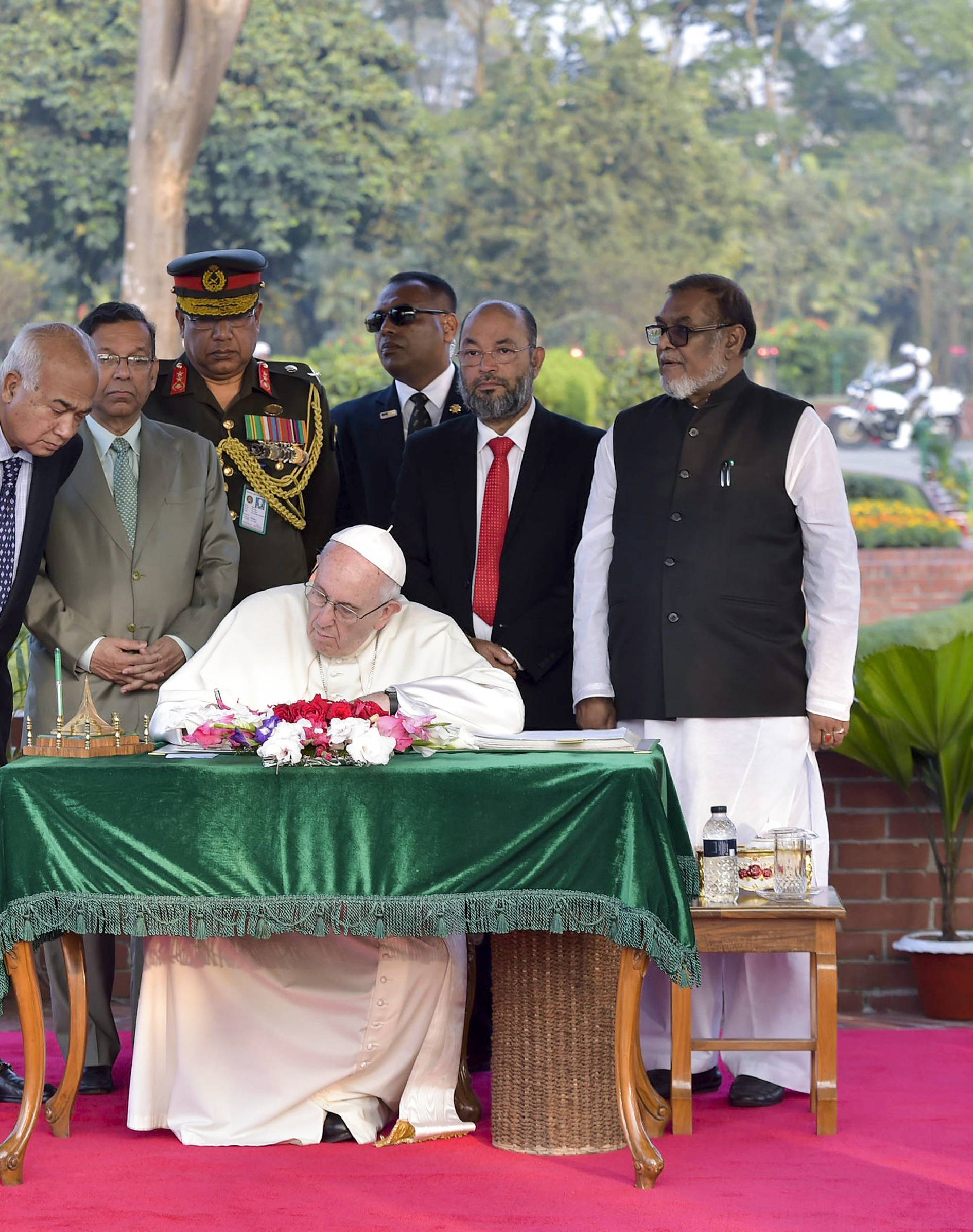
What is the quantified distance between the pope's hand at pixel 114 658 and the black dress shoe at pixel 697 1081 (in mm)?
1796

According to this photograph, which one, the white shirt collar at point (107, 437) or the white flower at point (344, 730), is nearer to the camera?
the white flower at point (344, 730)

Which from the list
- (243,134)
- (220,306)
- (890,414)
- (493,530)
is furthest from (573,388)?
(493,530)

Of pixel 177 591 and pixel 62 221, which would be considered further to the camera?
pixel 62 221

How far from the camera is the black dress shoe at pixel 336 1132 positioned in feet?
13.5

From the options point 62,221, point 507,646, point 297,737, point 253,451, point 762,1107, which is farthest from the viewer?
point 62,221

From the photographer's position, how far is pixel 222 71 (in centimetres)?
1678

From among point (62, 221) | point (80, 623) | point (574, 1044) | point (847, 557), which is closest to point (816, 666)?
point (847, 557)

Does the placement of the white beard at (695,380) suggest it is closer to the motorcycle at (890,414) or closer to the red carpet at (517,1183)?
the red carpet at (517,1183)

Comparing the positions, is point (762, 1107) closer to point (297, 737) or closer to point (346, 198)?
point (297, 737)

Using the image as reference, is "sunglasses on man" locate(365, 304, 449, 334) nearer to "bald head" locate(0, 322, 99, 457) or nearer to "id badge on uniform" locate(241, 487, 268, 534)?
"id badge on uniform" locate(241, 487, 268, 534)

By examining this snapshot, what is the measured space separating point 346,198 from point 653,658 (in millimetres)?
13078

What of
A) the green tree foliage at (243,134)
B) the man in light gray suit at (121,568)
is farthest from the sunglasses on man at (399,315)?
the green tree foliage at (243,134)

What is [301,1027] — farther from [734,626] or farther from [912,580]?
[912,580]

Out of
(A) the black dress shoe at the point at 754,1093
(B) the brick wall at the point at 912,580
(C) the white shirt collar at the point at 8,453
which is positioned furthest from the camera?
(B) the brick wall at the point at 912,580
